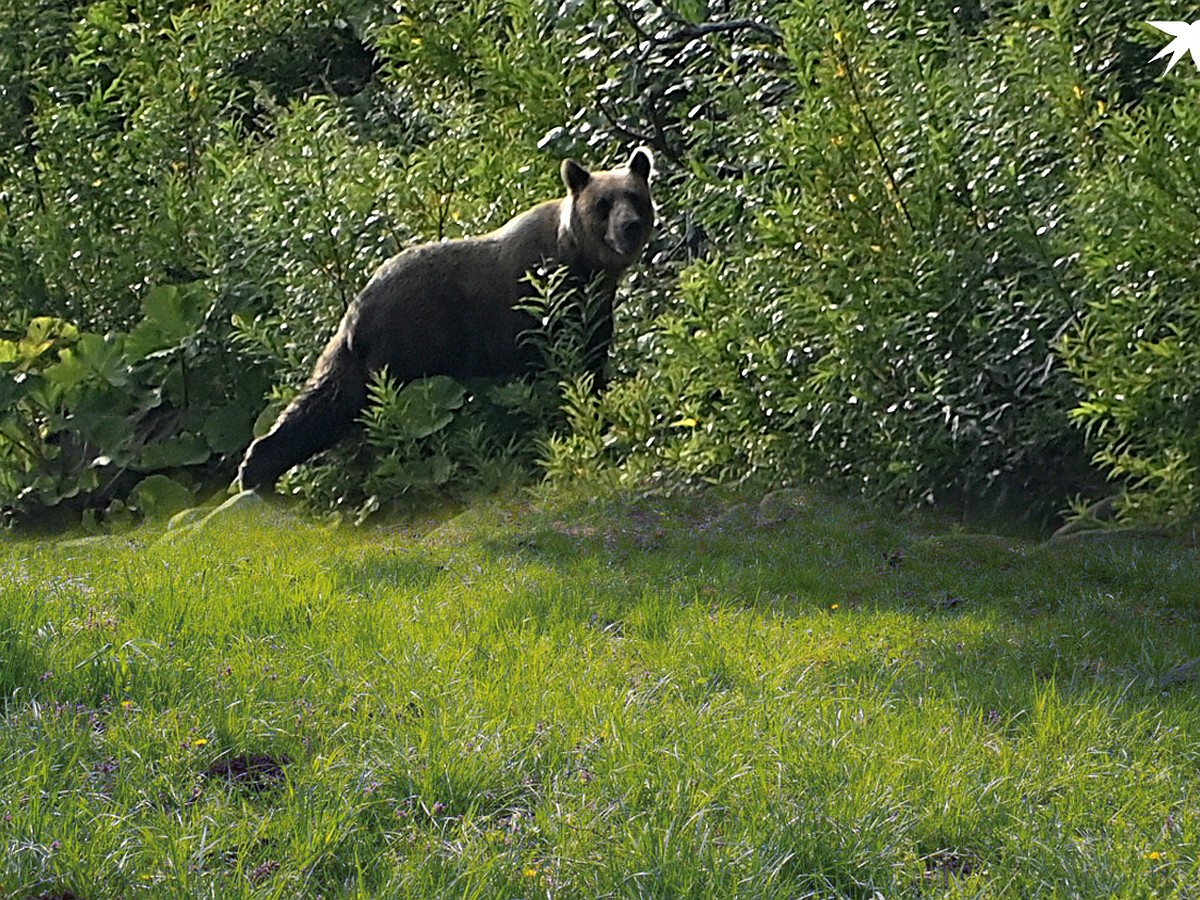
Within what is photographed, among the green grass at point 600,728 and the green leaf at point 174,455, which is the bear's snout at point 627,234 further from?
the green leaf at point 174,455

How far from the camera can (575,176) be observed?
9.38 meters

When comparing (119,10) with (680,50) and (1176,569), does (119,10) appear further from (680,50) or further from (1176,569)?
(1176,569)

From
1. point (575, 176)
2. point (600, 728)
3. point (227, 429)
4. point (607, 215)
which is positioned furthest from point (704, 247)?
point (600, 728)

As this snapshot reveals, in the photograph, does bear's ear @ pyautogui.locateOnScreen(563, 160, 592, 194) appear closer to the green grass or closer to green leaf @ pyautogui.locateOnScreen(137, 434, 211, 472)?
green leaf @ pyautogui.locateOnScreen(137, 434, 211, 472)

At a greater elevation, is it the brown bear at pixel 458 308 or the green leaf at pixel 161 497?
the brown bear at pixel 458 308

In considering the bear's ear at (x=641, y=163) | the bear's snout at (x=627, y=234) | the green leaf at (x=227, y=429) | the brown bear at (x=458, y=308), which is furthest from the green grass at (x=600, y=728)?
the green leaf at (x=227, y=429)

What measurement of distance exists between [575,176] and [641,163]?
440 mm

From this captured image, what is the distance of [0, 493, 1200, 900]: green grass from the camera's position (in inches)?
139

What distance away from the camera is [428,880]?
3447 mm

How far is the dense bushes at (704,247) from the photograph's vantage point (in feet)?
25.0

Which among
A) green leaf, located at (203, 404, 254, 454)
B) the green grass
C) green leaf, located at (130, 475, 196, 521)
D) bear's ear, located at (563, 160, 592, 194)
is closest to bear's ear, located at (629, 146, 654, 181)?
bear's ear, located at (563, 160, 592, 194)

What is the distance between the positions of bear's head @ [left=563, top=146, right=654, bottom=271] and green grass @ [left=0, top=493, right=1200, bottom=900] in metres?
2.96

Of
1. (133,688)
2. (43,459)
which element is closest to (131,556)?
(133,688)

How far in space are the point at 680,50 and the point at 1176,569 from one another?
5.62 metres
